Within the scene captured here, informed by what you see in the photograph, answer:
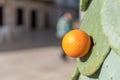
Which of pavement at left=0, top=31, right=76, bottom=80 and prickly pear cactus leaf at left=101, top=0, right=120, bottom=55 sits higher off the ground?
prickly pear cactus leaf at left=101, top=0, right=120, bottom=55

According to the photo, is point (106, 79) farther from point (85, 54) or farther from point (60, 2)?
point (60, 2)

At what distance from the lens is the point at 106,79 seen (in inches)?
71.1

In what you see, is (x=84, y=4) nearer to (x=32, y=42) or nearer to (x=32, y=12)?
(x=32, y=42)

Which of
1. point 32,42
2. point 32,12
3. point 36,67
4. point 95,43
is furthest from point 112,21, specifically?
point 32,12

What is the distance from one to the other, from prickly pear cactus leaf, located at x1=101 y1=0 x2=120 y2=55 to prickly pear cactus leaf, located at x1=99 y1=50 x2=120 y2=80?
0.08 metres

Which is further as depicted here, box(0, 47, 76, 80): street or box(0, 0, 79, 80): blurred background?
box(0, 0, 79, 80): blurred background

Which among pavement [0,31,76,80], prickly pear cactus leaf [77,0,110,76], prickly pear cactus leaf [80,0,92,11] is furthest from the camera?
pavement [0,31,76,80]

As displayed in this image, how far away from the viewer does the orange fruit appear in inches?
72.9

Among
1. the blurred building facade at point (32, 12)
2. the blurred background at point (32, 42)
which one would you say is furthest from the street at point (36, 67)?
the blurred building facade at point (32, 12)

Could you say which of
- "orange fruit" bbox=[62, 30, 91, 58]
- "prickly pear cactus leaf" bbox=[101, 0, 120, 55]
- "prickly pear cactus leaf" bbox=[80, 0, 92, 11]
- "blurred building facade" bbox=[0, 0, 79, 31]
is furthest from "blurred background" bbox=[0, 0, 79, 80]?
"prickly pear cactus leaf" bbox=[101, 0, 120, 55]

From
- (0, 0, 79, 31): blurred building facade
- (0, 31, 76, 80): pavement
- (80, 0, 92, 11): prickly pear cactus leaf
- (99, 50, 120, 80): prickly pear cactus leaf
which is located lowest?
(0, 0, 79, 31): blurred building facade

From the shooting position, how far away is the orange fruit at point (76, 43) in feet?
6.07

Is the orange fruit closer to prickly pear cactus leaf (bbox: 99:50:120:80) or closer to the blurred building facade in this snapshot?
prickly pear cactus leaf (bbox: 99:50:120:80)

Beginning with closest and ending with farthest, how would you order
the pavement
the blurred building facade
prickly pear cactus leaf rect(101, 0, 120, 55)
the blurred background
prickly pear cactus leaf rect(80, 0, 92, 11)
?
1. prickly pear cactus leaf rect(101, 0, 120, 55)
2. prickly pear cactus leaf rect(80, 0, 92, 11)
3. the pavement
4. the blurred background
5. the blurred building facade
